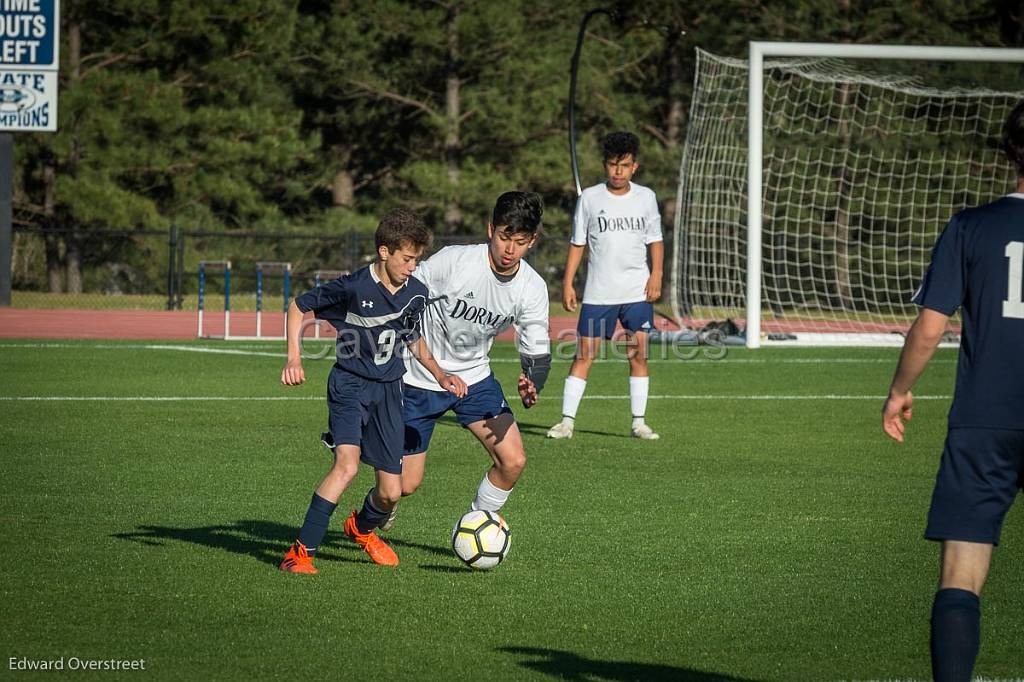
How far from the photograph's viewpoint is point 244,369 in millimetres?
15844

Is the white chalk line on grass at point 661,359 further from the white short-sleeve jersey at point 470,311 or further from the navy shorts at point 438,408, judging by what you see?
the navy shorts at point 438,408

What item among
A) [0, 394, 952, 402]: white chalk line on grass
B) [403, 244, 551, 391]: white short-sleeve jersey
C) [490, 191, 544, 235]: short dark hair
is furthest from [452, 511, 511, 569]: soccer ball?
[0, 394, 952, 402]: white chalk line on grass

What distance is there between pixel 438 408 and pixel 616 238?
4.71 m

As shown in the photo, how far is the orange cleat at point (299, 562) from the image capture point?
603 cm

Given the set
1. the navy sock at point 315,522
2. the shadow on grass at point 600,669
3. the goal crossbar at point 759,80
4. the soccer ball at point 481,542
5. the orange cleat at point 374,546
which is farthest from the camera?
the goal crossbar at point 759,80

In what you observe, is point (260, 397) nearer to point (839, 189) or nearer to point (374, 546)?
point (374, 546)

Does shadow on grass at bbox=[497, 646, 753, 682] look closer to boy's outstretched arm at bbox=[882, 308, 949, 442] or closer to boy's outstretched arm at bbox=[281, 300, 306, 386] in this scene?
boy's outstretched arm at bbox=[882, 308, 949, 442]

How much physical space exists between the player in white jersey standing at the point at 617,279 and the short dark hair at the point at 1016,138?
6.77 meters

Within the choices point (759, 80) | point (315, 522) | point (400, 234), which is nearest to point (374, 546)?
point (315, 522)

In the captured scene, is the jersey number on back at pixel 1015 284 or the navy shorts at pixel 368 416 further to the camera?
the navy shorts at pixel 368 416

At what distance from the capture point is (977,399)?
3953 mm

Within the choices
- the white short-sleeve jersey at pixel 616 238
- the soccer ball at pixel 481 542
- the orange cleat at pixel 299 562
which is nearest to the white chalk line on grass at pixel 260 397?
the white short-sleeve jersey at pixel 616 238

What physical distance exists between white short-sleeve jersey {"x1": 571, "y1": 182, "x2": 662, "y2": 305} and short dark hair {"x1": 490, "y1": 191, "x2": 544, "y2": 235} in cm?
461

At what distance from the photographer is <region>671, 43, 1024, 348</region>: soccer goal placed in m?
23.5
